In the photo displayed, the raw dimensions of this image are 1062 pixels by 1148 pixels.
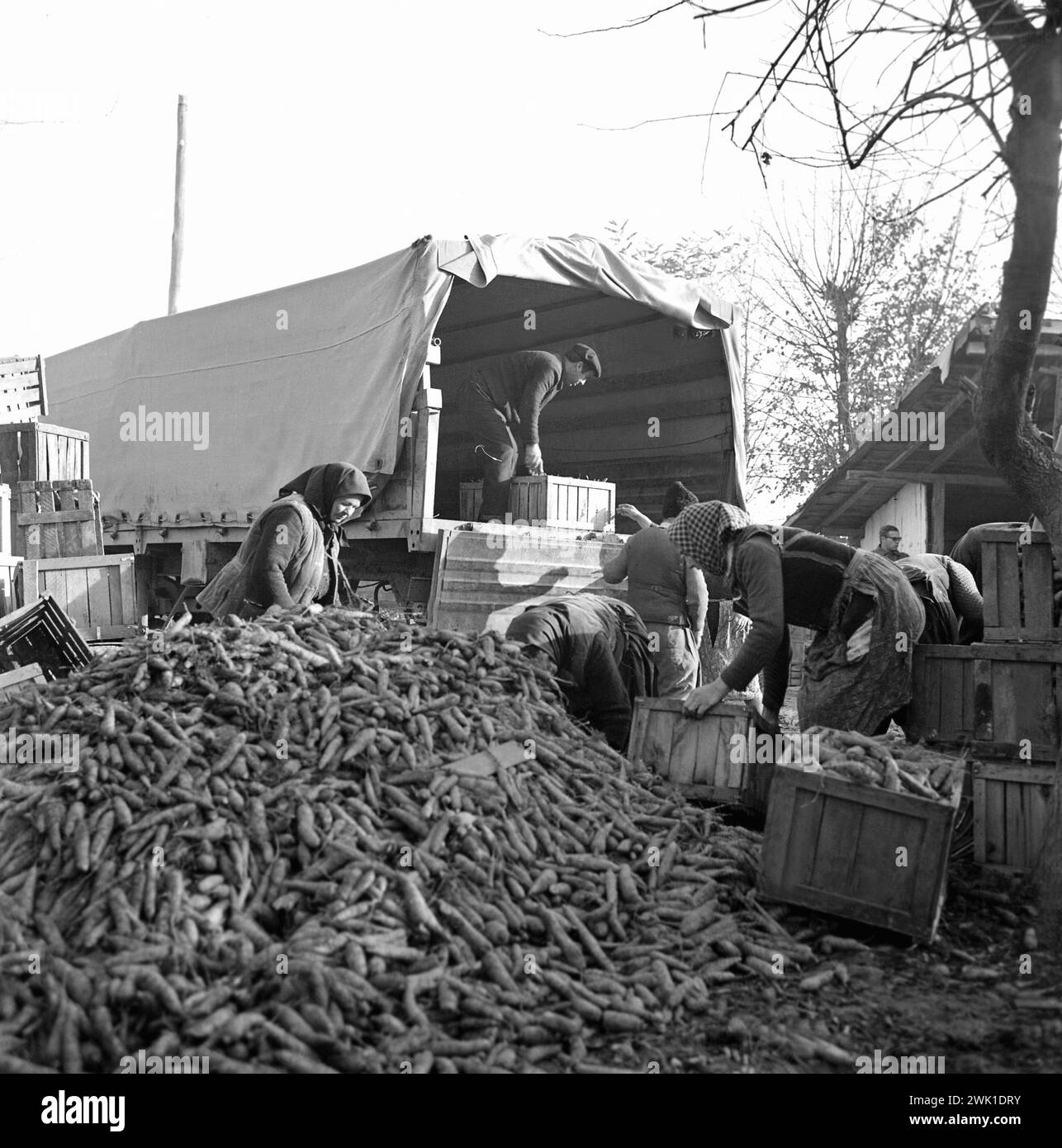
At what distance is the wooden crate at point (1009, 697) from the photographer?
16.4 ft

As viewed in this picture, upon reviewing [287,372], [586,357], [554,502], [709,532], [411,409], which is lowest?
[709,532]

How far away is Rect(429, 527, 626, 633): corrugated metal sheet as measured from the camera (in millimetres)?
7992

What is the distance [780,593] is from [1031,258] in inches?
71.6

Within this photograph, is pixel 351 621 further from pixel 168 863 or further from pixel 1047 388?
pixel 1047 388

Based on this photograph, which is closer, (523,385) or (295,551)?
(295,551)

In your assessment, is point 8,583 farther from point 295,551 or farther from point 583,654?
point 583,654

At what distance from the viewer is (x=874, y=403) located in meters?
25.2

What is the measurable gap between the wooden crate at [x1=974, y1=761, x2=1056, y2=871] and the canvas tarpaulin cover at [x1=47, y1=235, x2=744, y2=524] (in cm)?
475

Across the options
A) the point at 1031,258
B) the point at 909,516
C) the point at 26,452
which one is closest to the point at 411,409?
the point at 26,452

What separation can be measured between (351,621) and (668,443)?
5664 millimetres

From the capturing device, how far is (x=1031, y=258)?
4.46 m

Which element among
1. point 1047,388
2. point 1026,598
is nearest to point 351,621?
point 1026,598

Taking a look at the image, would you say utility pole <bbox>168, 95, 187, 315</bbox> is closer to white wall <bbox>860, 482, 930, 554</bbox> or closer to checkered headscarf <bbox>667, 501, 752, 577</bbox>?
white wall <bbox>860, 482, 930, 554</bbox>

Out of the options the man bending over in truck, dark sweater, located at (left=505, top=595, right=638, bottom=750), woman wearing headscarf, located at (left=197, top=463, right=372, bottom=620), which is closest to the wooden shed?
the man bending over in truck
